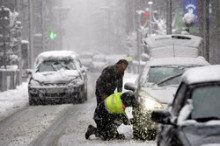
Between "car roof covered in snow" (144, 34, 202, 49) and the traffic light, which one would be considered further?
the traffic light

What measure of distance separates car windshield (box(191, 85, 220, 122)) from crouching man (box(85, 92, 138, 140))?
4877 millimetres

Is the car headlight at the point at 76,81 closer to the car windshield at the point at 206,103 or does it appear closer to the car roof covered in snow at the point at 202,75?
the car roof covered in snow at the point at 202,75

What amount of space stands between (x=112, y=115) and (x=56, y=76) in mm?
10129

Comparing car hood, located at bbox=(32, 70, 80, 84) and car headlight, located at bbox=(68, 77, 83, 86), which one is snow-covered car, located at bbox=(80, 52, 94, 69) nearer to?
car hood, located at bbox=(32, 70, 80, 84)

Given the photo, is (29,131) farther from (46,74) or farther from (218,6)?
(218,6)

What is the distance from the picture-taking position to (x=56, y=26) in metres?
112

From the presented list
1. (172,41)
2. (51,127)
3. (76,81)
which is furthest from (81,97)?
(51,127)

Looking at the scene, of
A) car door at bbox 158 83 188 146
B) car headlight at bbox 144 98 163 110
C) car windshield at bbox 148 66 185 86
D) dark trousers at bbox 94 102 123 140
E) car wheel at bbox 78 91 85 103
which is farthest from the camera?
car wheel at bbox 78 91 85 103

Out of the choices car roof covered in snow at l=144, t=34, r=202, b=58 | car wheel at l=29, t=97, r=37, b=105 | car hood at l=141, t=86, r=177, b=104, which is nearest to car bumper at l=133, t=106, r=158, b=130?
car hood at l=141, t=86, r=177, b=104

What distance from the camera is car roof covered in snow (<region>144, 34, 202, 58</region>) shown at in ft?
61.9

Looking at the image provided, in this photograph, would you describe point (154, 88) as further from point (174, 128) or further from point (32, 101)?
point (32, 101)

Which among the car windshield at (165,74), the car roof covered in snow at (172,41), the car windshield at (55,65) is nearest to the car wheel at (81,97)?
the car windshield at (55,65)

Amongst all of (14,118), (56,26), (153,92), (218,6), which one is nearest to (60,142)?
(153,92)

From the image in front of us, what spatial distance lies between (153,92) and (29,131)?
3646 millimetres
